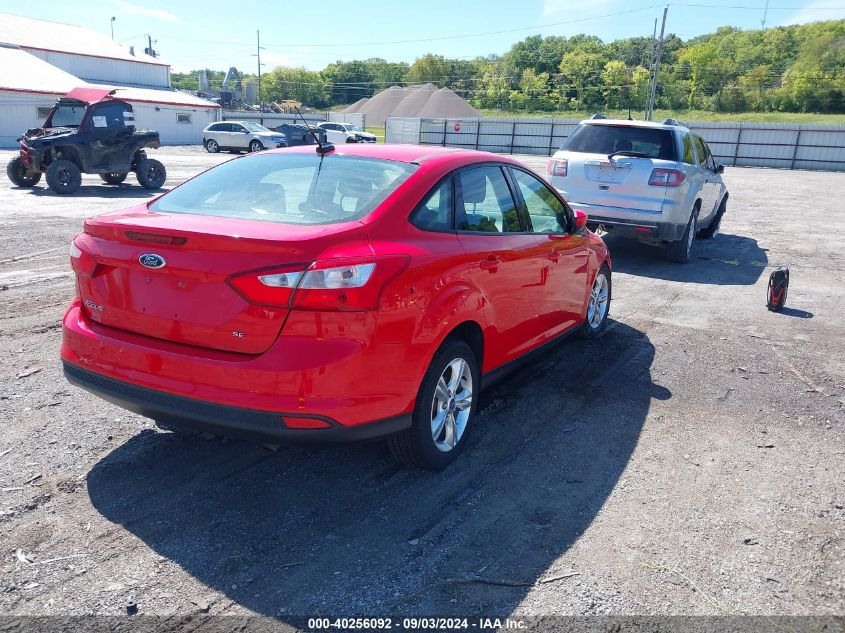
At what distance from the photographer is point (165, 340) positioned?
10.4ft

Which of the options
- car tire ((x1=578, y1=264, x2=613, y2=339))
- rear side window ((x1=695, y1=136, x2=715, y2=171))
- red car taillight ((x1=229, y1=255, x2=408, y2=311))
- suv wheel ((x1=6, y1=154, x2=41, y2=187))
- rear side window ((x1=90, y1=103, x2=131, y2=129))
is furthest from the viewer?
rear side window ((x1=90, y1=103, x2=131, y2=129))

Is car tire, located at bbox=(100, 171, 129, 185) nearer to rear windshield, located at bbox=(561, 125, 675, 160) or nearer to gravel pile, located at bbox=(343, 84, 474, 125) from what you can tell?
rear windshield, located at bbox=(561, 125, 675, 160)

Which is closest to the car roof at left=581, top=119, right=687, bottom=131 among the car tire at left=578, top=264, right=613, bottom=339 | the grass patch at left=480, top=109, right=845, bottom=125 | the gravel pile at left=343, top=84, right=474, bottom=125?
the car tire at left=578, top=264, right=613, bottom=339

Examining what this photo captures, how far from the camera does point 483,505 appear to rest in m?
3.45

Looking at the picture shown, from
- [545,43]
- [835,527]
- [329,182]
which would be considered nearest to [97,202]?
[329,182]

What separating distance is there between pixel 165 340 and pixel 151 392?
0.25 meters

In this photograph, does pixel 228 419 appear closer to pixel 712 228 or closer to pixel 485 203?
pixel 485 203

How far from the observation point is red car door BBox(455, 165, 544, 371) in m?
3.92

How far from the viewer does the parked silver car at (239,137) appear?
3431 centimetres

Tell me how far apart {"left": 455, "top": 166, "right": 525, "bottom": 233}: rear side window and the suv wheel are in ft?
48.1

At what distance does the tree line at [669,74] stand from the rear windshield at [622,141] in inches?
2916

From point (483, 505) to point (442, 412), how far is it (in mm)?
552

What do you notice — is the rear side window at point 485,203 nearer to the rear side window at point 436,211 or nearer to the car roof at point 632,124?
the rear side window at point 436,211

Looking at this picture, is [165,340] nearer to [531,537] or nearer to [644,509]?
[531,537]
